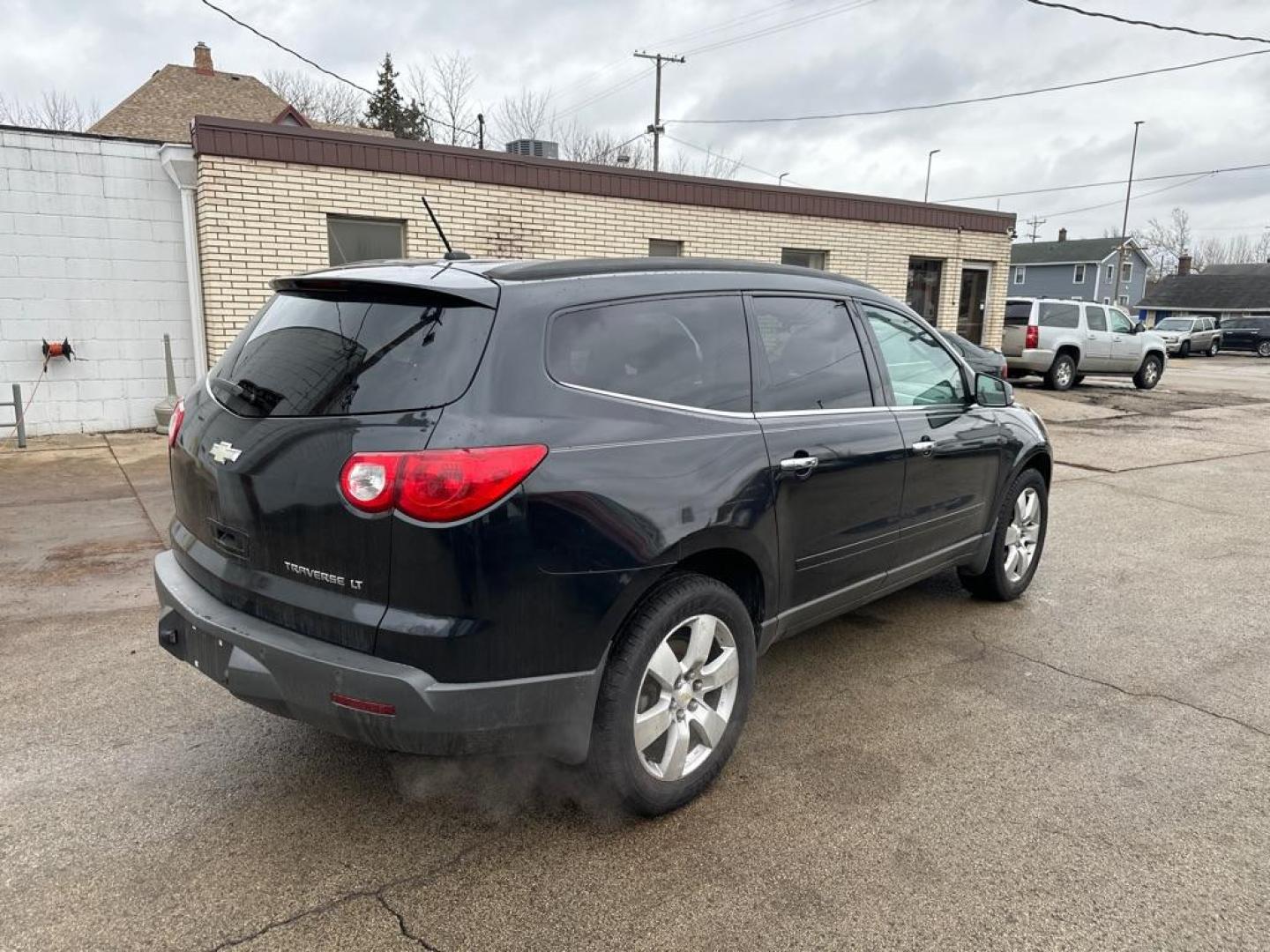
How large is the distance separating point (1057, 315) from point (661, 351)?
17859mm

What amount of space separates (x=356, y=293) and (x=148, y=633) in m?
2.58

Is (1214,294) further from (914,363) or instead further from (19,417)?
(19,417)

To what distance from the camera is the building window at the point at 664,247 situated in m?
12.2

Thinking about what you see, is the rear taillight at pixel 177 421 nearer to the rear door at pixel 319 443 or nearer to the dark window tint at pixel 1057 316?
the rear door at pixel 319 443

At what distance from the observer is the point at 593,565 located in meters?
2.42

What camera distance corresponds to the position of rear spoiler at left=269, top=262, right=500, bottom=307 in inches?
97.7

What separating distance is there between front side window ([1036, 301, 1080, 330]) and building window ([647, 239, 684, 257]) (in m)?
9.32

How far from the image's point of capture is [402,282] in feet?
8.41

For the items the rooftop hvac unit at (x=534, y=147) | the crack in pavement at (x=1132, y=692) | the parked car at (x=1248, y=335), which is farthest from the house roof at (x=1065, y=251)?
the crack in pavement at (x=1132, y=692)

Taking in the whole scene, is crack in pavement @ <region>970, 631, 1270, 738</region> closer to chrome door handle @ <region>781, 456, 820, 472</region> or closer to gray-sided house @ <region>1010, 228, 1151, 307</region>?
chrome door handle @ <region>781, 456, 820, 472</region>

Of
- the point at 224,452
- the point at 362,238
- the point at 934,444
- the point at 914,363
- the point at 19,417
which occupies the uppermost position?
the point at 362,238

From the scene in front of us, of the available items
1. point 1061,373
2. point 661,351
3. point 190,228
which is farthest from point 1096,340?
point 661,351

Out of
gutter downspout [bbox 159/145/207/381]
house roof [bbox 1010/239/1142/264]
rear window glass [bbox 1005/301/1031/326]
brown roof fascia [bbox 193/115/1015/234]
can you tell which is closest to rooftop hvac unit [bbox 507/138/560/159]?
brown roof fascia [bbox 193/115/1015/234]

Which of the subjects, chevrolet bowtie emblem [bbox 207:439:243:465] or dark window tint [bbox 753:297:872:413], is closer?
chevrolet bowtie emblem [bbox 207:439:243:465]
